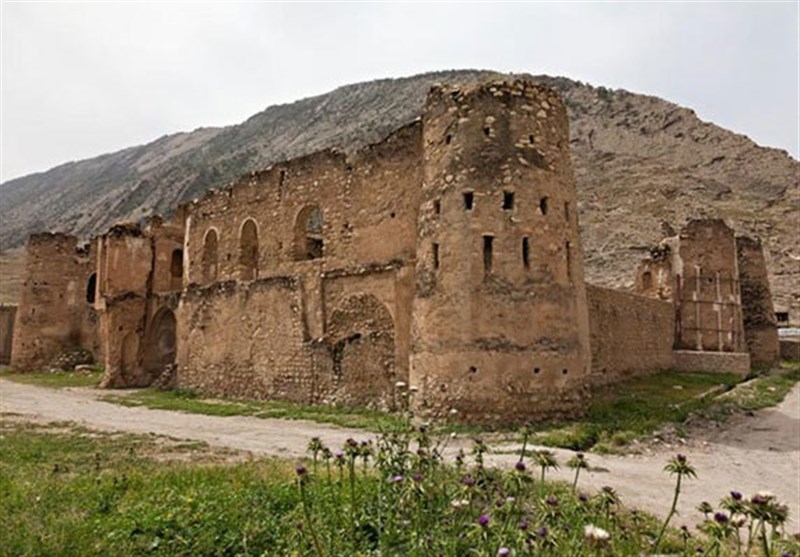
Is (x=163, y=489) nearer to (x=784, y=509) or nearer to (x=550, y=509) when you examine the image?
(x=550, y=509)

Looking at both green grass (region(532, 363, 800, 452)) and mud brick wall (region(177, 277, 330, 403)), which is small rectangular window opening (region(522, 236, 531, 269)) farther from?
mud brick wall (region(177, 277, 330, 403))

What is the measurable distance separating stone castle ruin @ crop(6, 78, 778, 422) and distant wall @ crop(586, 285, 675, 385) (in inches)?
4.3

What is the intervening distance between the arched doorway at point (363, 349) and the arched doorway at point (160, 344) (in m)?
12.9

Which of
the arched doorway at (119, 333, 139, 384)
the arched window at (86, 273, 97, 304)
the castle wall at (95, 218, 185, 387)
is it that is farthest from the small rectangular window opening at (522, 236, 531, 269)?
the arched window at (86, 273, 97, 304)

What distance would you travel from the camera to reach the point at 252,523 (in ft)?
19.6

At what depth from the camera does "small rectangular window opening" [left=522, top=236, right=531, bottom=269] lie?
15.3 metres

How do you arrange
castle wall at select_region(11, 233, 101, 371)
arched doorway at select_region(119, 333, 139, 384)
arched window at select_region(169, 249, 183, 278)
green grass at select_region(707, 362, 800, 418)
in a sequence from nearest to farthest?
green grass at select_region(707, 362, 800, 418)
arched doorway at select_region(119, 333, 139, 384)
arched window at select_region(169, 249, 183, 278)
castle wall at select_region(11, 233, 101, 371)

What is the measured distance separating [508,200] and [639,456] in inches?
260

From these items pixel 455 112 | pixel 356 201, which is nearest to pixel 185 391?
pixel 356 201

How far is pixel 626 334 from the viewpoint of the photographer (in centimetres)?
2445

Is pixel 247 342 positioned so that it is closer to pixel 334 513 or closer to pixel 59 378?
pixel 59 378

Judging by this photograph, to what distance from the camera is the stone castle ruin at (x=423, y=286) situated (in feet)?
49.3

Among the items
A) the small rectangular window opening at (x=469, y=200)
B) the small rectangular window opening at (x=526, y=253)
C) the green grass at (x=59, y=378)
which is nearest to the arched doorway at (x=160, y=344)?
the green grass at (x=59, y=378)

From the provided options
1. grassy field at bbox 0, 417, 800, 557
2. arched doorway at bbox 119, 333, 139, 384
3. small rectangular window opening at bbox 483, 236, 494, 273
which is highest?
small rectangular window opening at bbox 483, 236, 494, 273
